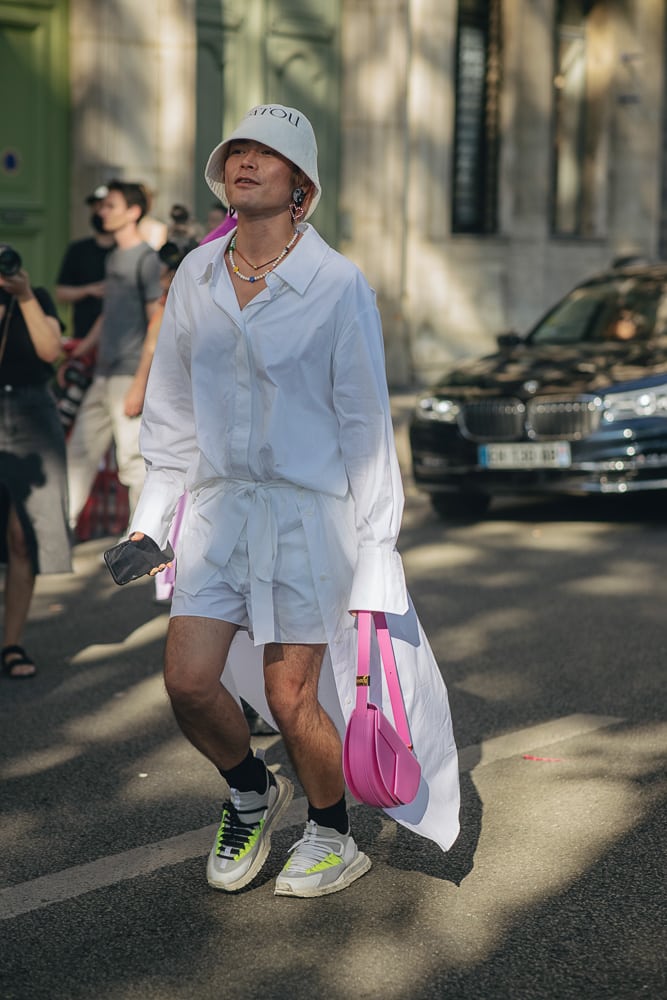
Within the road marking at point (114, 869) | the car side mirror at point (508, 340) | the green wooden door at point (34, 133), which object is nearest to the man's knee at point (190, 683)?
the road marking at point (114, 869)

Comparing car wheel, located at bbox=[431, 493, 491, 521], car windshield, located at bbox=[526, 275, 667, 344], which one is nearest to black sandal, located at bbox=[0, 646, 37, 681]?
car wheel, located at bbox=[431, 493, 491, 521]

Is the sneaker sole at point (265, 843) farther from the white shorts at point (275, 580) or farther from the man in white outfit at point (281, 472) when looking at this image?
the white shorts at point (275, 580)

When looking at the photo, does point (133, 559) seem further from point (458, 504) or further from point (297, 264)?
point (458, 504)

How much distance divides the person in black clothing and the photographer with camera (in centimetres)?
377

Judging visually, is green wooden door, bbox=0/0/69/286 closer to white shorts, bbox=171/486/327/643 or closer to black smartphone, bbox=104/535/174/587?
black smartphone, bbox=104/535/174/587

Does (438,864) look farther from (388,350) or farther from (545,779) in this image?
(388,350)

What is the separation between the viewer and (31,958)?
412 centimetres

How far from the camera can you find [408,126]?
64.0 feet

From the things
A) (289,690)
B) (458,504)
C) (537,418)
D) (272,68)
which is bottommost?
(458,504)

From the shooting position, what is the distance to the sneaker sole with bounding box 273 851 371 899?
14.8 ft

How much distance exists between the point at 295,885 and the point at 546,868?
2.29ft

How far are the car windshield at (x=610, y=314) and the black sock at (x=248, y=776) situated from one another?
26.1 ft

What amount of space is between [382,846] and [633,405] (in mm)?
6520

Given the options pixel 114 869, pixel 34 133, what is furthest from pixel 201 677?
pixel 34 133
